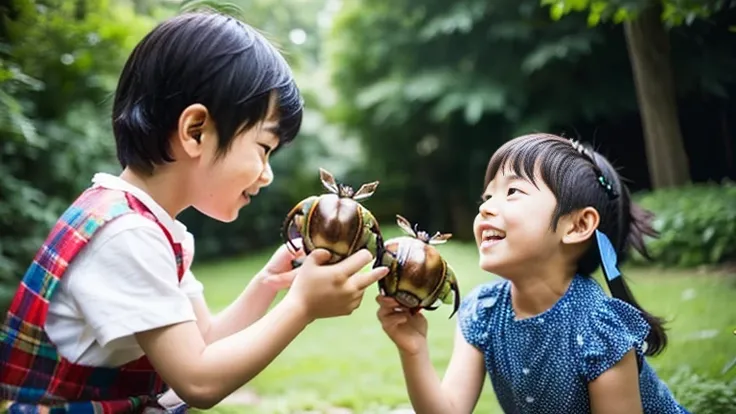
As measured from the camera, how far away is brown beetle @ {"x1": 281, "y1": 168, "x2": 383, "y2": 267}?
1.33 meters

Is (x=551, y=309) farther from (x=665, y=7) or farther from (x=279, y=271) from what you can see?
(x=665, y=7)

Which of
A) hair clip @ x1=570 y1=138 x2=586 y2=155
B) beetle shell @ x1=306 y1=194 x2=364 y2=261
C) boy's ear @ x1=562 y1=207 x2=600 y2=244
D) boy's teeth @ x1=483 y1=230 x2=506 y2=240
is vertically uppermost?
beetle shell @ x1=306 y1=194 x2=364 y2=261

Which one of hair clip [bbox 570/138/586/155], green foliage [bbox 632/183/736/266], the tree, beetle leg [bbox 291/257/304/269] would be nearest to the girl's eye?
beetle leg [bbox 291/257/304/269]

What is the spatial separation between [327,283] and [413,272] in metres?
0.19

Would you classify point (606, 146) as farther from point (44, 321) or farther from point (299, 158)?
point (44, 321)

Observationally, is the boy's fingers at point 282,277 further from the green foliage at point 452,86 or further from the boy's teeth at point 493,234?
the green foliage at point 452,86

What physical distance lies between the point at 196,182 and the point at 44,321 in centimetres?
38

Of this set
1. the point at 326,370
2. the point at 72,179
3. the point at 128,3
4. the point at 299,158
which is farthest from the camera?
the point at 299,158

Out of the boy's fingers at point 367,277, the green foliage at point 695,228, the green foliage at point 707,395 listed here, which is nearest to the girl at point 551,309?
the boy's fingers at point 367,277

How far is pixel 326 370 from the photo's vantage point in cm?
350

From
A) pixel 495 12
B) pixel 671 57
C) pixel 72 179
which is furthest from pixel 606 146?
pixel 72 179

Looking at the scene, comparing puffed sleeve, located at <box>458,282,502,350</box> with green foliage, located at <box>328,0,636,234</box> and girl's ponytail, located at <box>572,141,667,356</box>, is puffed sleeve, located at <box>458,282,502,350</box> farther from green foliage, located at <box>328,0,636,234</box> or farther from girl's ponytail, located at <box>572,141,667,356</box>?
green foliage, located at <box>328,0,636,234</box>

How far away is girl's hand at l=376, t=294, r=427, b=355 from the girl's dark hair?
369 millimetres

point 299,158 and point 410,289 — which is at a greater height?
point 410,289
